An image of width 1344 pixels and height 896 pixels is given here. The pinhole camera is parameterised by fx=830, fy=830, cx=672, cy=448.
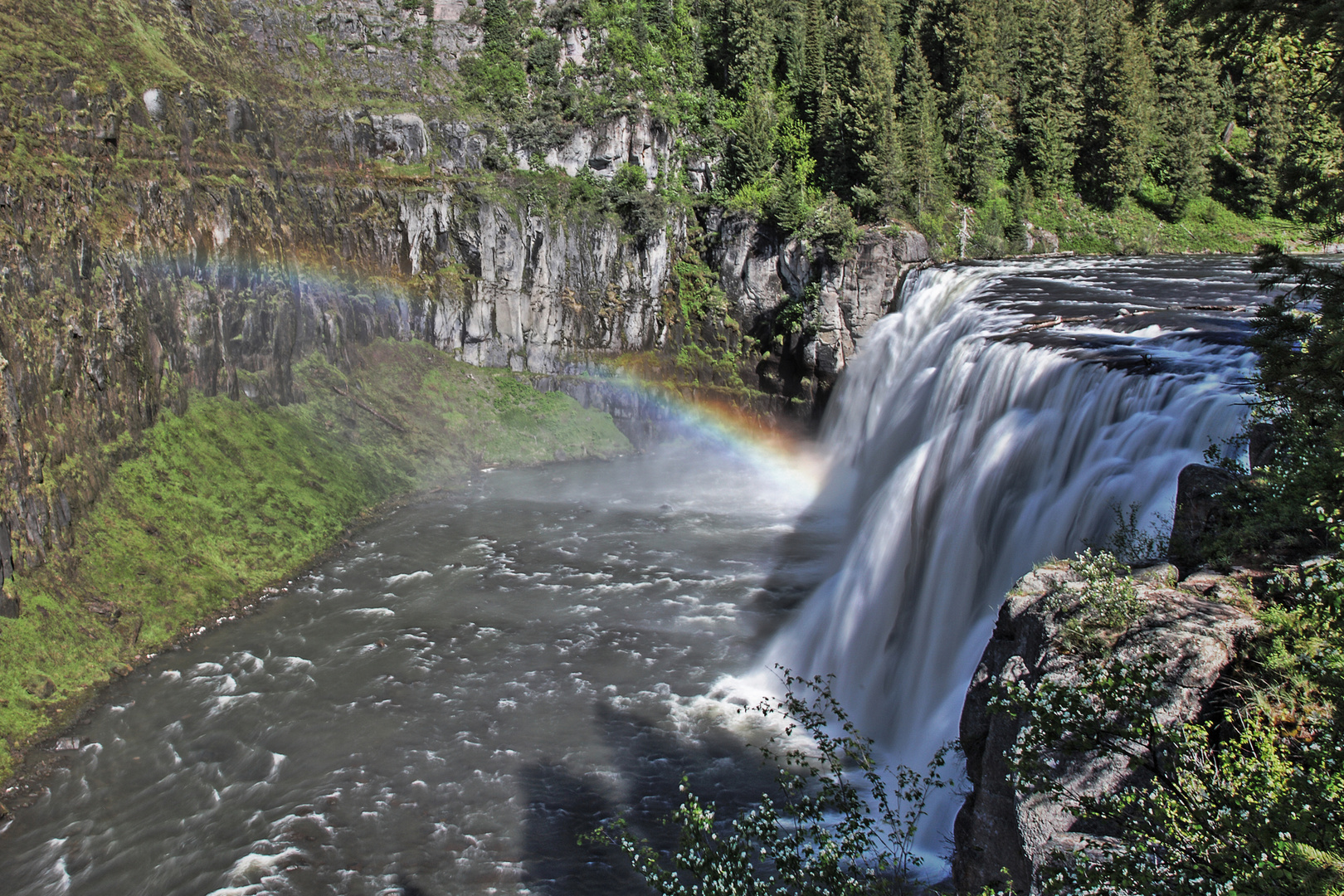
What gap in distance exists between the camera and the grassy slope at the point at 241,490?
22.6m

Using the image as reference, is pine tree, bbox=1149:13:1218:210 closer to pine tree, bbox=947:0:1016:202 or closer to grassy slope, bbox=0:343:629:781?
pine tree, bbox=947:0:1016:202

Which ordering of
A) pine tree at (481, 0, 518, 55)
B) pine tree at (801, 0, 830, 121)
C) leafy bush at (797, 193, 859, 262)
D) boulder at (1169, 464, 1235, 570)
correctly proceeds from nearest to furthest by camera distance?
boulder at (1169, 464, 1235, 570) → leafy bush at (797, 193, 859, 262) → pine tree at (801, 0, 830, 121) → pine tree at (481, 0, 518, 55)

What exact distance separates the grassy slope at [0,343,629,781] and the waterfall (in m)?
18.5

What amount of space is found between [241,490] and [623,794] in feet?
67.6

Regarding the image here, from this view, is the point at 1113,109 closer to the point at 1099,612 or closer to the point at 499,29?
the point at 499,29

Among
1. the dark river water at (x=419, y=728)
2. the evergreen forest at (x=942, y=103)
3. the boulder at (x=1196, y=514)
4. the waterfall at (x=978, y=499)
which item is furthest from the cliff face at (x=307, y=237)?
the boulder at (x=1196, y=514)

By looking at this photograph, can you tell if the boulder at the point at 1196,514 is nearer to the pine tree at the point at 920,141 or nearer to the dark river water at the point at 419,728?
the dark river water at the point at 419,728

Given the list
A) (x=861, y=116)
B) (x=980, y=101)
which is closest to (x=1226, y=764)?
(x=861, y=116)

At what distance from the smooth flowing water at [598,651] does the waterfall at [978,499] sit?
8cm

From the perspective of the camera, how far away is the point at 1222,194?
50.7 m

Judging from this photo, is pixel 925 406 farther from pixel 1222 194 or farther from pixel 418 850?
pixel 1222 194

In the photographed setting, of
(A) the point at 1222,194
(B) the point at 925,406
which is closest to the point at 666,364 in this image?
(B) the point at 925,406

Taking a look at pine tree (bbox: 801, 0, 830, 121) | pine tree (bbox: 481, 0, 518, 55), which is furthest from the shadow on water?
pine tree (bbox: 481, 0, 518, 55)

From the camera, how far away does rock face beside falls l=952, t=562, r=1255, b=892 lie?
844cm
